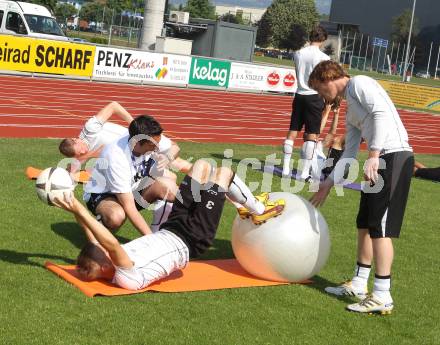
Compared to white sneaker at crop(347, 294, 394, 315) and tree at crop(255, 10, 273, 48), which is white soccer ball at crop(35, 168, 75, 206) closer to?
white sneaker at crop(347, 294, 394, 315)

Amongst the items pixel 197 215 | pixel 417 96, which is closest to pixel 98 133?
pixel 197 215

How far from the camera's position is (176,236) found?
6.17 meters

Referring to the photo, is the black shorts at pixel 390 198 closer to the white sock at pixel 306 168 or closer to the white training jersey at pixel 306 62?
the white training jersey at pixel 306 62

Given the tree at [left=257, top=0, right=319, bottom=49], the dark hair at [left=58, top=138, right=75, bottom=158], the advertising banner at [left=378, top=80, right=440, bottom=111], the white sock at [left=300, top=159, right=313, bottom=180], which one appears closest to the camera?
the dark hair at [left=58, top=138, right=75, bottom=158]

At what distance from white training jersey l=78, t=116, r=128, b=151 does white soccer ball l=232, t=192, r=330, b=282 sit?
85.3 inches

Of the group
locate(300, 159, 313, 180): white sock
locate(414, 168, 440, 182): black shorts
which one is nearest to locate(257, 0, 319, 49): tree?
locate(414, 168, 440, 182): black shorts

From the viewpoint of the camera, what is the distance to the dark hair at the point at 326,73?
18.9ft

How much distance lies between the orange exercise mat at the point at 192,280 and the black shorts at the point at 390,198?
3.62ft

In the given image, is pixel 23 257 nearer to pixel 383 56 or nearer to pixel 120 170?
pixel 120 170

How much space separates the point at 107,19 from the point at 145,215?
3114 inches

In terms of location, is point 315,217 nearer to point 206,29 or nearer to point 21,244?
point 21,244

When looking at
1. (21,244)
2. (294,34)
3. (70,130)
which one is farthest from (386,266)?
(294,34)

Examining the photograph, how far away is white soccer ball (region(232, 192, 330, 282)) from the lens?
6227mm

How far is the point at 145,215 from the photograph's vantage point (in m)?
8.20
